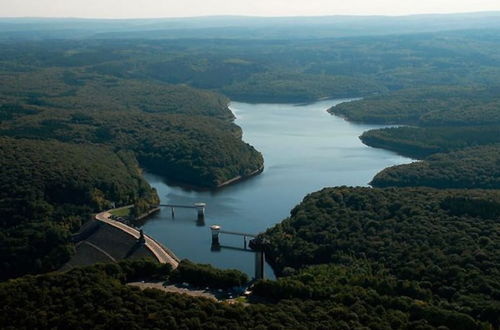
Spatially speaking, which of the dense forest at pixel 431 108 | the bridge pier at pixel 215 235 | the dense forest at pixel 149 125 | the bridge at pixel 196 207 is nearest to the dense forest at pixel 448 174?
the dense forest at pixel 149 125

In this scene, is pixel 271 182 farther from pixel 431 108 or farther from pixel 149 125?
pixel 431 108

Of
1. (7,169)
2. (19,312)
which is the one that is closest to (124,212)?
(7,169)

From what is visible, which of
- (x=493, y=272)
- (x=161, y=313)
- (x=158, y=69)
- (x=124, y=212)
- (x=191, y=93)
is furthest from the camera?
(x=158, y=69)

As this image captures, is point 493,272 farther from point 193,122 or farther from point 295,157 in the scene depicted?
point 193,122

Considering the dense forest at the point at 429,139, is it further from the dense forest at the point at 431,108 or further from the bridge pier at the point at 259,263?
the bridge pier at the point at 259,263

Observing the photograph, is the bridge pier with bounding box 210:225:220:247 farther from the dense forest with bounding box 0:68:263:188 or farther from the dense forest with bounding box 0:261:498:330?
the dense forest with bounding box 0:68:263:188

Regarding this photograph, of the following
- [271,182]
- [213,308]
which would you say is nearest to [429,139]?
[271,182]
